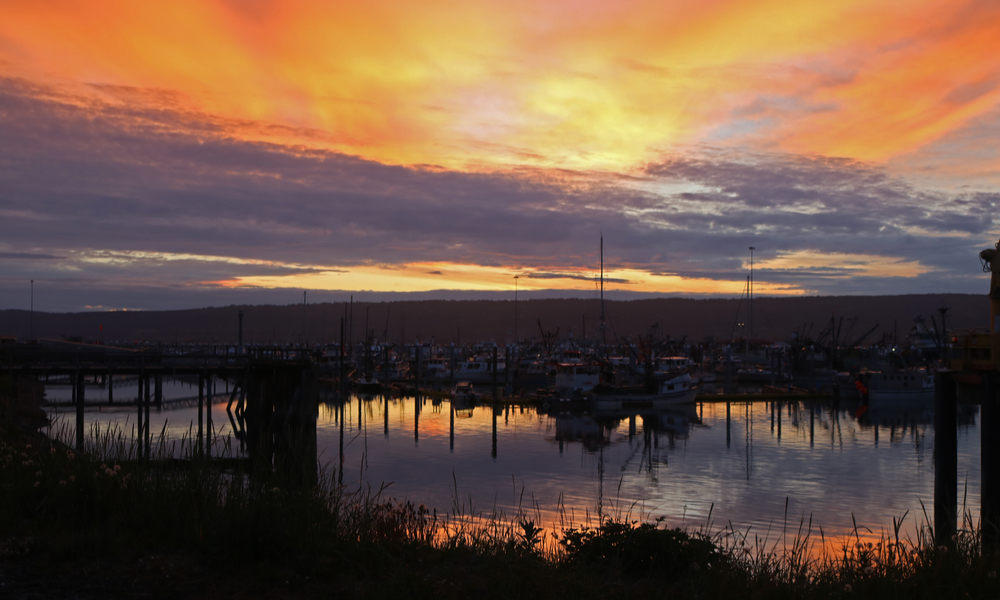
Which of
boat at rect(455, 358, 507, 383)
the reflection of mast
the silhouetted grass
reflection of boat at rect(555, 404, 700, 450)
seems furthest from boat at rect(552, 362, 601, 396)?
the silhouetted grass

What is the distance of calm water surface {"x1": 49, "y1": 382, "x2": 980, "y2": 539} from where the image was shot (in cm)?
2567

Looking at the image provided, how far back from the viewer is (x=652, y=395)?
68125mm

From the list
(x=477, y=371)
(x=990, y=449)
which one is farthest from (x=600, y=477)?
(x=477, y=371)

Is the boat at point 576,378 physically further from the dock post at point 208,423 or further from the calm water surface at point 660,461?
the dock post at point 208,423

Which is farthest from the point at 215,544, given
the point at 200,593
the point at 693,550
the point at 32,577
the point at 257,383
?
the point at 257,383

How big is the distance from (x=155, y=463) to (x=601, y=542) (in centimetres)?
649

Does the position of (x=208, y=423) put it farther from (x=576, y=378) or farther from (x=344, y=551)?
(x=576, y=378)

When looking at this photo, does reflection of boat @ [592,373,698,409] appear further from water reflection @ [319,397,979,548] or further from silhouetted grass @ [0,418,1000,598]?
silhouetted grass @ [0,418,1000,598]

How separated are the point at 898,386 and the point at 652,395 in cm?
2690

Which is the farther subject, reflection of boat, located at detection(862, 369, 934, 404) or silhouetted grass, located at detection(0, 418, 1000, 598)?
reflection of boat, located at detection(862, 369, 934, 404)

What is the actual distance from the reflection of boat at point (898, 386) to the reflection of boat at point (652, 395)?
19.0m

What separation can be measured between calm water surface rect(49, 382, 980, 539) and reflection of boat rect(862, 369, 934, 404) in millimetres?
8097

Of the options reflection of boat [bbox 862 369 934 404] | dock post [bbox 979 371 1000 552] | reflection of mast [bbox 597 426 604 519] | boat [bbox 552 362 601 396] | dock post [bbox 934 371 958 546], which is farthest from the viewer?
reflection of boat [bbox 862 369 934 404]

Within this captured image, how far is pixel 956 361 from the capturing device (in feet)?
57.8
